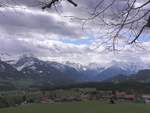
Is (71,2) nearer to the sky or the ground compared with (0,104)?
nearer to the ground

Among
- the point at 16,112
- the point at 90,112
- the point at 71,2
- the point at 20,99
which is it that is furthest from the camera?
the point at 20,99

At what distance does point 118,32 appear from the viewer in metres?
7.07

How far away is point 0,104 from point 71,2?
469ft

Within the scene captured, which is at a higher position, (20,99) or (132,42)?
(20,99)

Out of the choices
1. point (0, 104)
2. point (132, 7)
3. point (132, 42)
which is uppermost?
point (0, 104)

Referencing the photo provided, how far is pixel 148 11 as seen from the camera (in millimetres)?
6895

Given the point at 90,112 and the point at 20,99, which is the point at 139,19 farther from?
the point at 20,99

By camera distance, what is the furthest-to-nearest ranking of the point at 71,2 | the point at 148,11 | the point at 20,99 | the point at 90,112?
the point at 20,99 → the point at 90,112 → the point at 148,11 → the point at 71,2

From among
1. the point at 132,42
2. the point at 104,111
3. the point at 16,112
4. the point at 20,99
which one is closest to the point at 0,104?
the point at 20,99

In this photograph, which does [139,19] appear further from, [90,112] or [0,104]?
[0,104]

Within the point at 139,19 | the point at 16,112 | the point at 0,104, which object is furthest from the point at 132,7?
the point at 0,104

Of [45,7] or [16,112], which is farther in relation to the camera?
[16,112]

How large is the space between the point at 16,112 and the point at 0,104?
2225 inches

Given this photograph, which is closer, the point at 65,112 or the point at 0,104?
the point at 65,112
